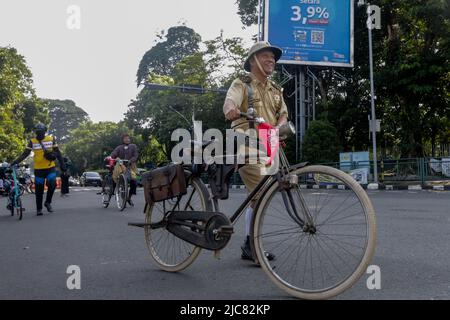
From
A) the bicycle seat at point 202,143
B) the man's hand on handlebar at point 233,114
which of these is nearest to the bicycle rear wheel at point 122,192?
the bicycle seat at point 202,143

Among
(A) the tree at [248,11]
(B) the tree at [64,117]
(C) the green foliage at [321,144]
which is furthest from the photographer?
(B) the tree at [64,117]

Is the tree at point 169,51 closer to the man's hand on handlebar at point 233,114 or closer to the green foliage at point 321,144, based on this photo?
the green foliage at point 321,144

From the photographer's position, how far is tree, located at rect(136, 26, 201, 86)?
6644 centimetres

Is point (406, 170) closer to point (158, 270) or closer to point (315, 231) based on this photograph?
point (158, 270)

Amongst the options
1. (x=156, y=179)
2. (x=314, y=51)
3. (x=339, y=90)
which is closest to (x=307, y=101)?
(x=339, y=90)

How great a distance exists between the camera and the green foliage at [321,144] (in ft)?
92.3

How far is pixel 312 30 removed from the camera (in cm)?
Answer: 2773

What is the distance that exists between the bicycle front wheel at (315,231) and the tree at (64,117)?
93565mm

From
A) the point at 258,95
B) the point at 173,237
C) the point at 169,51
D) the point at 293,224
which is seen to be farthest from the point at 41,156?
the point at 169,51

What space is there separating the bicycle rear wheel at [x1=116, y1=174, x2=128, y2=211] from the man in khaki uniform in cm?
713

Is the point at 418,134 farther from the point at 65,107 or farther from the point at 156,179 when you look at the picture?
the point at 65,107

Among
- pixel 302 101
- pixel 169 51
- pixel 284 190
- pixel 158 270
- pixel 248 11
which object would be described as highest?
pixel 169 51

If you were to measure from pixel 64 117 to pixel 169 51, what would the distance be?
37133 mm

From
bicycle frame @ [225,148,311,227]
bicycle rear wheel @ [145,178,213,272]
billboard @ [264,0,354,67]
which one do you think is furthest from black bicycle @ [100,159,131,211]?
billboard @ [264,0,354,67]
